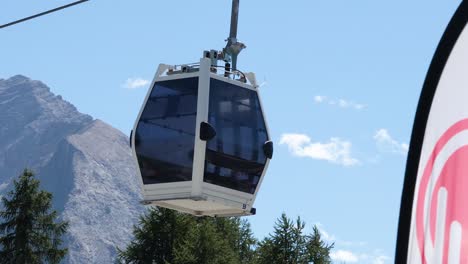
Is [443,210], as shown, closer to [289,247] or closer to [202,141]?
[202,141]

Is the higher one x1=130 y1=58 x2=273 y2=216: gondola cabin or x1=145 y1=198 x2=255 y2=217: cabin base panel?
x1=130 y1=58 x2=273 y2=216: gondola cabin

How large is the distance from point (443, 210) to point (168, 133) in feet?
49.9

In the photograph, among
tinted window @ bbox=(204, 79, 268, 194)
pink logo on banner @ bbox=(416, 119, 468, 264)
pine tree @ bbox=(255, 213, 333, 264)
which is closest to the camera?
pink logo on banner @ bbox=(416, 119, 468, 264)

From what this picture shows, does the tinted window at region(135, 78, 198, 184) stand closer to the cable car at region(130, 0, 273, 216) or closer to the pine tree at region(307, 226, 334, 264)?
the cable car at region(130, 0, 273, 216)

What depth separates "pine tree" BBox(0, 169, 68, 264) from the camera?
58.2 meters

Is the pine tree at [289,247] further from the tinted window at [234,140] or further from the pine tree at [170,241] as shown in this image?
the tinted window at [234,140]

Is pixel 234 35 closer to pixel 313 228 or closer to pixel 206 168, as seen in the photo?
pixel 206 168

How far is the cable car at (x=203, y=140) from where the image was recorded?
17016 millimetres

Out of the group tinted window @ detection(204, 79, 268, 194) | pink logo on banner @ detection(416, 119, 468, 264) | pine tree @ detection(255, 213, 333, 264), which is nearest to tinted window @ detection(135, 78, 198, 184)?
tinted window @ detection(204, 79, 268, 194)

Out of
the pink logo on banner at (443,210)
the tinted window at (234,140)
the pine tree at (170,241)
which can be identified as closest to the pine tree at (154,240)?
the pine tree at (170,241)

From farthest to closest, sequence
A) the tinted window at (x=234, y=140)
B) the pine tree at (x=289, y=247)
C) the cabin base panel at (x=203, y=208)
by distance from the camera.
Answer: the pine tree at (x=289, y=247) < the tinted window at (x=234, y=140) < the cabin base panel at (x=203, y=208)

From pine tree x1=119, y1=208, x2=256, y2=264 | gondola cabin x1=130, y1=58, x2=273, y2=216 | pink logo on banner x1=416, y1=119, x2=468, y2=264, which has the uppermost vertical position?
pine tree x1=119, y1=208, x2=256, y2=264

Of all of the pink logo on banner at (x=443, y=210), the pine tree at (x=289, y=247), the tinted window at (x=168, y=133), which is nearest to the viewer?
the pink logo on banner at (x=443, y=210)

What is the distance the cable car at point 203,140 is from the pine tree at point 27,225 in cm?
4110
